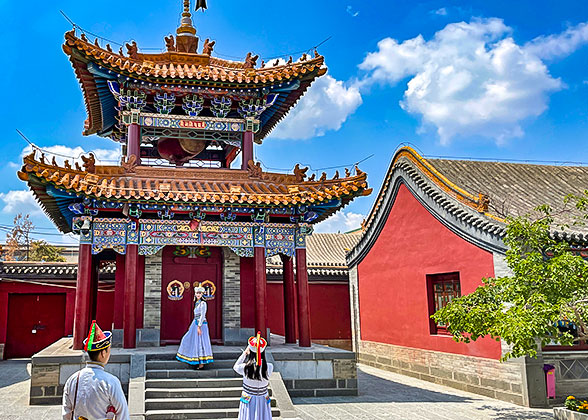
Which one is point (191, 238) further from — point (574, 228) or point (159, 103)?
point (574, 228)

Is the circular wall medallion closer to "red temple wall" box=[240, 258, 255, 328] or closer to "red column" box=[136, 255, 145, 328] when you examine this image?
"red column" box=[136, 255, 145, 328]

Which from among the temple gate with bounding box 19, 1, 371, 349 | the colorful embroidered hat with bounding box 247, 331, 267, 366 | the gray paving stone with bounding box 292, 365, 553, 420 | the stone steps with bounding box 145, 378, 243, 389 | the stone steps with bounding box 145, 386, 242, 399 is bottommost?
the gray paving stone with bounding box 292, 365, 553, 420

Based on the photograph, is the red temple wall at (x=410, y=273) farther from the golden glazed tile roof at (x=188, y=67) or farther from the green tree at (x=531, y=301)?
the golden glazed tile roof at (x=188, y=67)

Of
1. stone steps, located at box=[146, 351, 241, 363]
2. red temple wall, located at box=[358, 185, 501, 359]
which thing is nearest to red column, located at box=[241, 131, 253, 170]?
stone steps, located at box=[146, 351, 241, 363]

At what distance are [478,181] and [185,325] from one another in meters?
8.38

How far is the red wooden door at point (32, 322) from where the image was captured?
18.2 meters

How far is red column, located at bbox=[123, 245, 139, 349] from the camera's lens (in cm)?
1026

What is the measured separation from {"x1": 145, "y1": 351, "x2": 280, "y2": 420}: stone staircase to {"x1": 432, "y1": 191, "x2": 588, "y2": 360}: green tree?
3.44 metres

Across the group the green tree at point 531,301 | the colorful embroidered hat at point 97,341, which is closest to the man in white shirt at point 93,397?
the colorful embroidered hat at point 97,341

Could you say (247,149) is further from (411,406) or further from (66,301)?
(66,301)

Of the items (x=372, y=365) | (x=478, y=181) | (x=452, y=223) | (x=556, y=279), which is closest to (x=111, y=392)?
(x=556, y=279)

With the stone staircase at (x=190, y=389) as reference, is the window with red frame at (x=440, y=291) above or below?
above

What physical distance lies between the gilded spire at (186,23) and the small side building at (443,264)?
21.4 ft

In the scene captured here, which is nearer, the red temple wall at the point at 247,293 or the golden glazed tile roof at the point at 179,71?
the golden glazed tile roof at the point at 179,71
